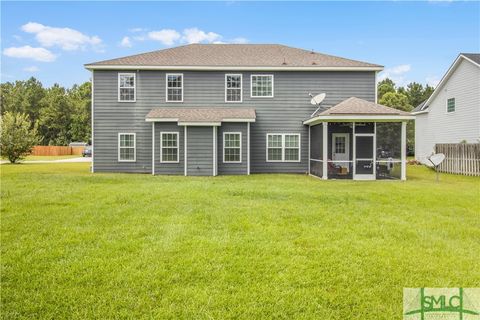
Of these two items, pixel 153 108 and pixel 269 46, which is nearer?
pixel 153 108

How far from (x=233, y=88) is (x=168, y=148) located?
15.5 ft

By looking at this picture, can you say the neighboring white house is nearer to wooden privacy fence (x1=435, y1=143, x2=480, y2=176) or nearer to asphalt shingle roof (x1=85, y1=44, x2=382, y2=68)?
wooden privacy fence (x1=435, y1=143, x2=480, y2=176)

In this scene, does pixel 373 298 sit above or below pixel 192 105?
below

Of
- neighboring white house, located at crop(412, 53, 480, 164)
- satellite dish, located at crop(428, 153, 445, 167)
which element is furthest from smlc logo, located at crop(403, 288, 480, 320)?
neighboring white house, located at crop(412, 53, 480, 164)

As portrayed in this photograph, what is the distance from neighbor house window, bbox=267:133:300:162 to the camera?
18.7m

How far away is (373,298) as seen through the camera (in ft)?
11.6

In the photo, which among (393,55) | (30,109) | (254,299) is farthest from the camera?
(30,109)

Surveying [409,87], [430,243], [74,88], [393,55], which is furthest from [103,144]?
[74,88]

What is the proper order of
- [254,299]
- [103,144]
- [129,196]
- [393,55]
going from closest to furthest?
[254,299] < [129,196] < [103,144] < [393,55]

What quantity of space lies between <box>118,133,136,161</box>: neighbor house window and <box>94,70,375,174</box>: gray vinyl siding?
235 millimetres

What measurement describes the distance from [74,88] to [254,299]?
80.5 metres

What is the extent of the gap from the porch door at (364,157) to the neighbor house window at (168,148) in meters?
8.63

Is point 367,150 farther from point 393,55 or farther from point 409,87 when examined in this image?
point 409,87

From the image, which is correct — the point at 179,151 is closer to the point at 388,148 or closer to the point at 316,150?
the point at 316,150
